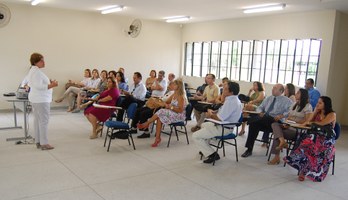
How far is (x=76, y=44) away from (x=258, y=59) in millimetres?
5288

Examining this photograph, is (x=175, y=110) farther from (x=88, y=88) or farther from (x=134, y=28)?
(x=134, y=28)

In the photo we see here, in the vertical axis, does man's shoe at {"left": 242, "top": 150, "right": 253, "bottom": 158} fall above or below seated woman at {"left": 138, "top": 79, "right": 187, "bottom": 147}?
below

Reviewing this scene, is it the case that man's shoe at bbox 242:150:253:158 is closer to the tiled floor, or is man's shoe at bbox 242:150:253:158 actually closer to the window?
the tiled floor

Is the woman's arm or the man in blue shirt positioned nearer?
the woman's arm

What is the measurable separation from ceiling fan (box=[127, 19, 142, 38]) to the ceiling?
84 centimetres

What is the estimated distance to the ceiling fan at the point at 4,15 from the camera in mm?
7586

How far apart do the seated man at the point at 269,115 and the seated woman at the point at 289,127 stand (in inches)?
5.6

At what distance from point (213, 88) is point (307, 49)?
282 cm

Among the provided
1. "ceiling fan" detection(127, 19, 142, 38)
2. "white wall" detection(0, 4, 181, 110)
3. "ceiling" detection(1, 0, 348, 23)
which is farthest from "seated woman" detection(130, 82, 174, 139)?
"ceiling fan" detection(127, 19, 142, 38)

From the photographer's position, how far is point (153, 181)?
3623 mm

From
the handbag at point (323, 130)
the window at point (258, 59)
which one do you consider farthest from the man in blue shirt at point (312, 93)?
the handbag at point (323, 130)

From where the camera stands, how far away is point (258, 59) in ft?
28.3

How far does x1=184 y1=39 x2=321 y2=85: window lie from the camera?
752 cm

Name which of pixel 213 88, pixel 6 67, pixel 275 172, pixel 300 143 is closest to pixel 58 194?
pixel 275 172
